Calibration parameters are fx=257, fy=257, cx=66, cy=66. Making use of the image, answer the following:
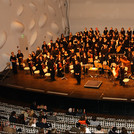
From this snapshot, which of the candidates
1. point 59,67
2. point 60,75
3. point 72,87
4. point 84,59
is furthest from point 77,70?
point 60,75

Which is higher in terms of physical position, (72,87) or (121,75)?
(121,75)

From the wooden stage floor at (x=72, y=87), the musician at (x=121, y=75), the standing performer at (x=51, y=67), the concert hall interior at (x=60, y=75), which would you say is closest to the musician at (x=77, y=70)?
the concert hall interior at (x=60, y=75)

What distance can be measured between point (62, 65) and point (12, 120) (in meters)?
5.91

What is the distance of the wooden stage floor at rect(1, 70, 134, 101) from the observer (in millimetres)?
11727

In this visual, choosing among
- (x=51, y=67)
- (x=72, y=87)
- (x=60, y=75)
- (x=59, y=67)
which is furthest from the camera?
(x=60, y=75)

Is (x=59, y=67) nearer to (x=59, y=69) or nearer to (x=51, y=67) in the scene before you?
(x=59, y=69)

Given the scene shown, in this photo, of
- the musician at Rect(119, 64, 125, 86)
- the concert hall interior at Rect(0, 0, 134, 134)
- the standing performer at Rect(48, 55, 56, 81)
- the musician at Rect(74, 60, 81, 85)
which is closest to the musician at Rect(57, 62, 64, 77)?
the concert hall interior at Rect(0, 0, 134, 134)

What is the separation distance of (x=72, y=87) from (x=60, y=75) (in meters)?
1.74

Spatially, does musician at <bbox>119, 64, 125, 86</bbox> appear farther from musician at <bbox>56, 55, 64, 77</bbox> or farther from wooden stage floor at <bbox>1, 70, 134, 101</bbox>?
musician at <bbox>56, 55, 64, 77</bbox>

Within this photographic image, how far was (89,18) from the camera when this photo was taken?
80.8 feet

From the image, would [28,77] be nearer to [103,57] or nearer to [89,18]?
[103,57]

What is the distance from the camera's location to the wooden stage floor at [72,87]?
1173cm

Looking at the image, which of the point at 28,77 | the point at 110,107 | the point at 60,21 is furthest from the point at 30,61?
the point at 60,21

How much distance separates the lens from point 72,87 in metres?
13.0
